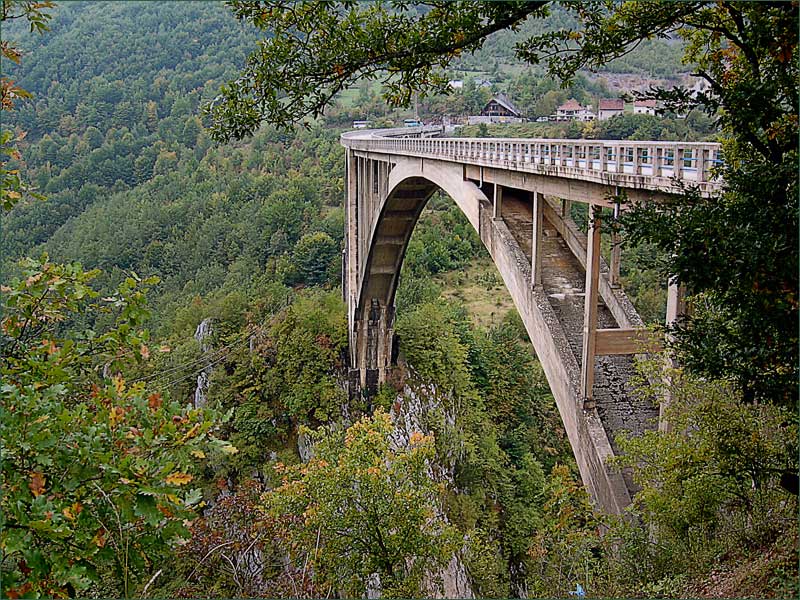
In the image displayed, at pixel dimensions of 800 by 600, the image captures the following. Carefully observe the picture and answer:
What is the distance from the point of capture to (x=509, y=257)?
12852 mm

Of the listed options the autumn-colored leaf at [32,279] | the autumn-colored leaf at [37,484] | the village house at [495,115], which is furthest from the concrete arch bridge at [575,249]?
the village house at [495,115]

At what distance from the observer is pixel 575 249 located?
44.2 ft

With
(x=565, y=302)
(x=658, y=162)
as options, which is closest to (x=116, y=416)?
(x=658, y=162)

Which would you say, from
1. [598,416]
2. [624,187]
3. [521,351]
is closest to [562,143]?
[624,187]

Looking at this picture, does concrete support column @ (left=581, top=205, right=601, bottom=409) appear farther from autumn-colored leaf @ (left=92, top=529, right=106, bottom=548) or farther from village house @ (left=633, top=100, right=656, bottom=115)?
autumn-colored leaf @ (left=92, top=529, right=106, bottom=548)

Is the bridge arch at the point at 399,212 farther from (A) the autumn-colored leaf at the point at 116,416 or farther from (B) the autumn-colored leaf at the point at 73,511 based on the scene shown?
(B) the autumn-colored leaf at the point at 73,511

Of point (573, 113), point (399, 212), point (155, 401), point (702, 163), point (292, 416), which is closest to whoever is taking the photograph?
point (155, 401)

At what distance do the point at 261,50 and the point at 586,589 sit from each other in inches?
330

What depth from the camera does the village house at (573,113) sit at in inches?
2054

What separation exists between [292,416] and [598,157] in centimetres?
2033

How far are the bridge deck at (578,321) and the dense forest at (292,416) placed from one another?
4.58ft

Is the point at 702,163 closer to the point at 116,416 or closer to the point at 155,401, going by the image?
the point at 155,401

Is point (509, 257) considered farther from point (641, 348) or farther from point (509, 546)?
point (509, 546)

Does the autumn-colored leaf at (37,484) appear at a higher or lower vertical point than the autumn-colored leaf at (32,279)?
lower
